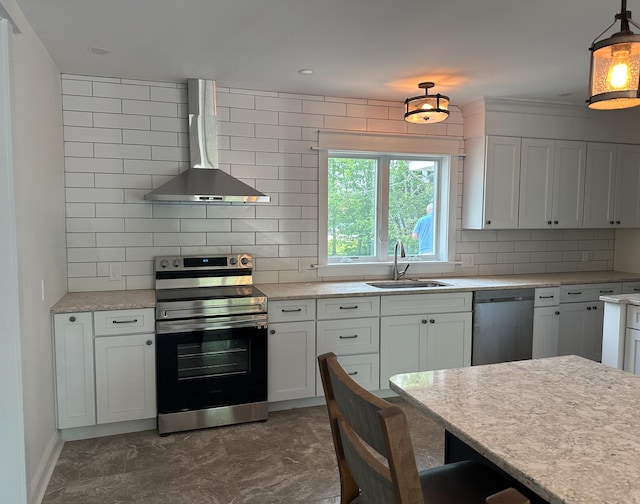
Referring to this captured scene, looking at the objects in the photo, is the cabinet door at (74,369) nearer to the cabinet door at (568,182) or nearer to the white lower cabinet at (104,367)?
the white lower cabinet at (104,367)

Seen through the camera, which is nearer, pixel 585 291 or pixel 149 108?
pixel 149 108

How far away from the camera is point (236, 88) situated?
374 centimetres

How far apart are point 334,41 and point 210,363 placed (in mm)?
2180

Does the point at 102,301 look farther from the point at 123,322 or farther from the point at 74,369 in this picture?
the point at 74,369

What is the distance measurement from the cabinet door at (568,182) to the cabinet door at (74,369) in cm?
400

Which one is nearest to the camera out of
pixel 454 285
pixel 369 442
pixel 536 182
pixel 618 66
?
pixel 369 442

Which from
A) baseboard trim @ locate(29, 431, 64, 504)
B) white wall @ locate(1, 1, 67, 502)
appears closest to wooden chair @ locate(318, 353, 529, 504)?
white wall @ locate(1, 1, 67, 502)

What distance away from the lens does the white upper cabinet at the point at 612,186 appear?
176 inches

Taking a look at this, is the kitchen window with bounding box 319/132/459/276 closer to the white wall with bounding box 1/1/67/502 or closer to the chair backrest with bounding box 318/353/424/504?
the white wall with bounding box 1/1/67/502

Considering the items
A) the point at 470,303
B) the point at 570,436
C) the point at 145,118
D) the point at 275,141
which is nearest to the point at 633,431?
the point at 570,436

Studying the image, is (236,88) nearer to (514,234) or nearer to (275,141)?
(275,141)

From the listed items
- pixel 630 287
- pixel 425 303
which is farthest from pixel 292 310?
pixel 630 287

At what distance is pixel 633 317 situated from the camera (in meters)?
2.82

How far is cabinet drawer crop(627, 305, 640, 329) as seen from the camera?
2801 millimetres
